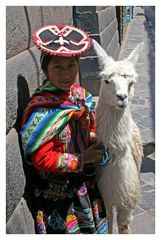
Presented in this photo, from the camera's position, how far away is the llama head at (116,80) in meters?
1.91

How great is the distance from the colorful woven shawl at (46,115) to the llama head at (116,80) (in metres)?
0.18

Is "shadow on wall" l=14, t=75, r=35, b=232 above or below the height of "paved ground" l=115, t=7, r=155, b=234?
above

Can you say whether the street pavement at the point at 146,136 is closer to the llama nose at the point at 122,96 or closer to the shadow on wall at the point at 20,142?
the shadow on wall at the point at 20,142

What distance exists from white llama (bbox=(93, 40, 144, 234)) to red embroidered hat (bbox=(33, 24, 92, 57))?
0.15 metres

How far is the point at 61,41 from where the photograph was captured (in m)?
1.85

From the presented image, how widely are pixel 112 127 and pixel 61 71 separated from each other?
1.45ft

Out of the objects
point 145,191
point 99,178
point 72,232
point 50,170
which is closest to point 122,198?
point 99,178

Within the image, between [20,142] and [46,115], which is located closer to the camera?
[46,115]

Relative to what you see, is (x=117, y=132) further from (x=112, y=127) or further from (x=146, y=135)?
(x=146, y=135)

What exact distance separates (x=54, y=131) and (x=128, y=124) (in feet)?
1.67

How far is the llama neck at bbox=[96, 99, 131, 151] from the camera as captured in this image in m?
2.05

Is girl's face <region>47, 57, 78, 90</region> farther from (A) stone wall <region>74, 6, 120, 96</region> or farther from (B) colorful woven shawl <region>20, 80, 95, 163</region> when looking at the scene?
(A) stone wall <region>74, 6, 120, 96</region>

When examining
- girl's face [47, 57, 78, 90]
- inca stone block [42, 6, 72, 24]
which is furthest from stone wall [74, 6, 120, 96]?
girl's face [47, 57, 78, 90]

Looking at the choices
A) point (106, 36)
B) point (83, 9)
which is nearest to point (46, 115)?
point (83, 9)
